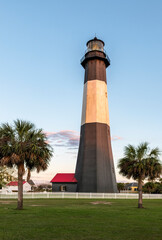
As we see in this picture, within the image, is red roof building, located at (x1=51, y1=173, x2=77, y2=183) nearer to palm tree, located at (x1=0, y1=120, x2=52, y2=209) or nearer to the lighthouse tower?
the lighthouse tower

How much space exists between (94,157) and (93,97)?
35.3 feet

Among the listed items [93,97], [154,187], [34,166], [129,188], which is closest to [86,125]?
[93,97]

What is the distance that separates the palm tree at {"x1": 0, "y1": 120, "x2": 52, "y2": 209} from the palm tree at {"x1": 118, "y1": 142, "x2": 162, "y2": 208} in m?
8.07

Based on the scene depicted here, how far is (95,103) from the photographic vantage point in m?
42.0

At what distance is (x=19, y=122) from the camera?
802 inches

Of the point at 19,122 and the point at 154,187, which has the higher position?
the point at 19,122

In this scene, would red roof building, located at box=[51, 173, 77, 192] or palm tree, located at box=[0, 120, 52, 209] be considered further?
red roof building, located at box=[51, 173, 77, 192]

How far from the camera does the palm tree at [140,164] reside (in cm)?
2269

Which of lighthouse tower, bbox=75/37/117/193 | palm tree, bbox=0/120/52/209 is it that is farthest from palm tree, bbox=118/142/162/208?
lighthouse tower, bbox=75/37/117/193

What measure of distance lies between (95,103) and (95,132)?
526 centimetres

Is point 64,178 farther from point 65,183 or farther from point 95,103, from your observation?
point 95,103

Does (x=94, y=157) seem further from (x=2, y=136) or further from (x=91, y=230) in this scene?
(x=91, y=230)

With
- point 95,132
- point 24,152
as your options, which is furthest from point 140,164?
point 95,132

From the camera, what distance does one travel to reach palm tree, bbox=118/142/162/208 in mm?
22688
